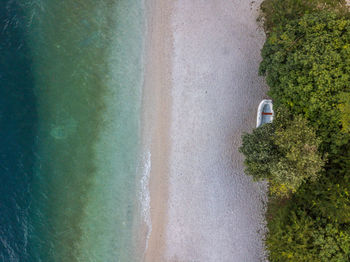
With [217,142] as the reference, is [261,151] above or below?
below

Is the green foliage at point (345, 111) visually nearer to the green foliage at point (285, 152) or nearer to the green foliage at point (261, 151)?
the green foliage at point (285, 152)

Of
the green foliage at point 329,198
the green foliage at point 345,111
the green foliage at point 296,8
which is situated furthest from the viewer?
the green foliage at point 296,8

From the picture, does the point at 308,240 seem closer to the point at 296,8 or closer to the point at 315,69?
the point at 315,69

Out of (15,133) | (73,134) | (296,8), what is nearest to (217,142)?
(296,8)

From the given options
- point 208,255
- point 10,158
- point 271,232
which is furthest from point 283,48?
point 10,158

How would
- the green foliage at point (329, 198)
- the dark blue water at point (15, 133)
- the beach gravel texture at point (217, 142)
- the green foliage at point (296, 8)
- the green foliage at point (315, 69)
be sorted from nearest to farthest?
the green foliage at point (315, 69)
the green foliage at point (329, 198)
the green foliage at point (296, 8)
the beach gravel texture at point (217, 142)
the dark blue water at point (15, 133)

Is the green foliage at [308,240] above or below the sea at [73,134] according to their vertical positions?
below

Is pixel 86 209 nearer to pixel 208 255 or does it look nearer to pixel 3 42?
pixel 208 255

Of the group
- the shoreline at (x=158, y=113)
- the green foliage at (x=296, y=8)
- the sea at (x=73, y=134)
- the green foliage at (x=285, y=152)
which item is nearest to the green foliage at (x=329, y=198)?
the green foliage at (x=285, y=152)
